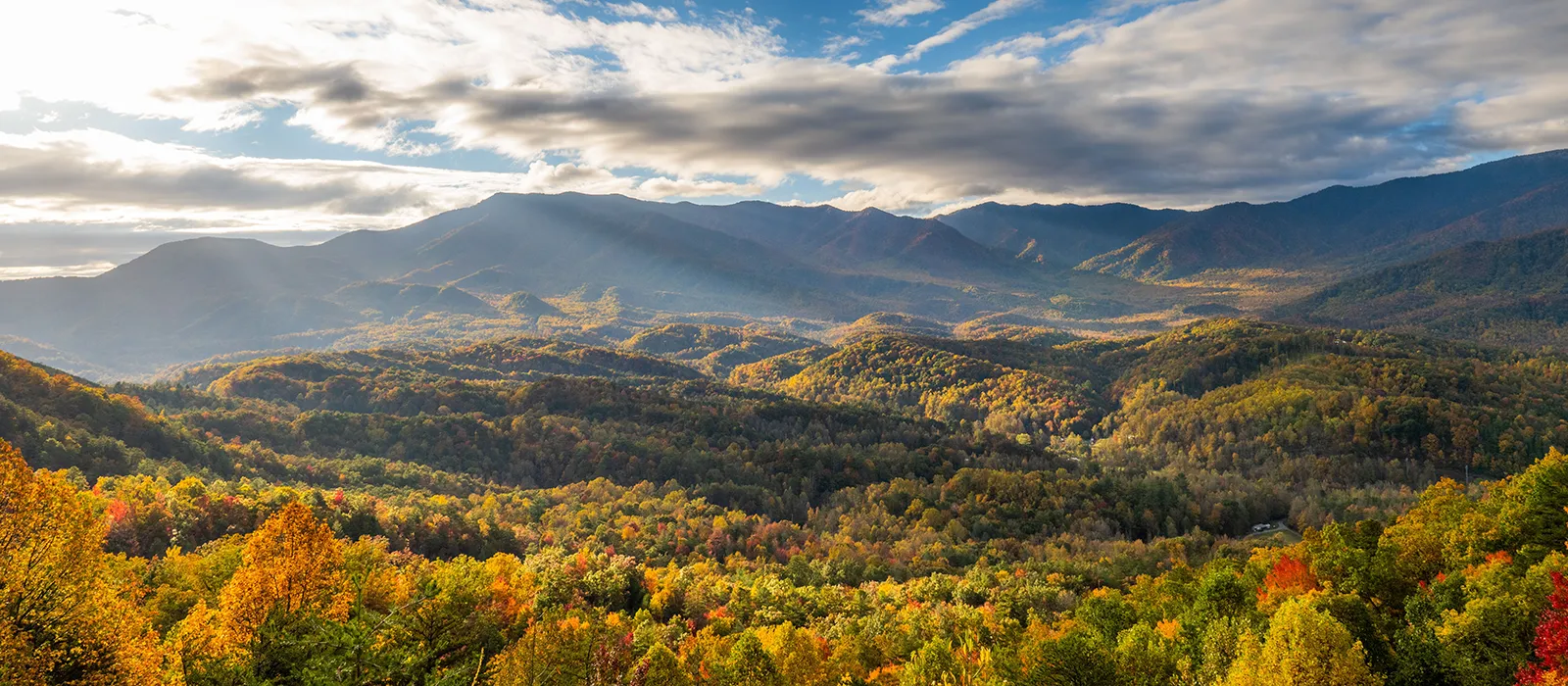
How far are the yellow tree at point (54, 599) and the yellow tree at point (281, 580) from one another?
11.7 ft

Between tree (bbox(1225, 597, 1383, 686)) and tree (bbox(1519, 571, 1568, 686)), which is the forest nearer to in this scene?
tree (bbox(1225, 597, 1383, 686))

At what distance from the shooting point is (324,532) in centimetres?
4012

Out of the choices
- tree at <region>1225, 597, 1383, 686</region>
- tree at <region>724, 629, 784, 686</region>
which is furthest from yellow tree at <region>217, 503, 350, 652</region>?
tree at <region>1225, 597, 1383, 686</region>

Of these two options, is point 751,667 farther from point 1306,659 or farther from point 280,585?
point 1306,659

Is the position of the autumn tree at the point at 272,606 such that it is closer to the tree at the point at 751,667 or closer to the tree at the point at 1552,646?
the tree at the point at 751,667

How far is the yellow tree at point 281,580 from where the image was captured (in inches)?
1430

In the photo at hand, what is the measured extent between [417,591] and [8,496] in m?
26.9

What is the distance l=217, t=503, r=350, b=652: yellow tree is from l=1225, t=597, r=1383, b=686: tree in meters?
46.1

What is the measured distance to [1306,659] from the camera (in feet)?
112

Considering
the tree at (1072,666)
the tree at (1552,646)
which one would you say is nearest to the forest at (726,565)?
the tree at (1072,666)

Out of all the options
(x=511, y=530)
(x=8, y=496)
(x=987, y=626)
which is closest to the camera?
(x=8, y=496)

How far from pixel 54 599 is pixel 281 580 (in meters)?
8.36

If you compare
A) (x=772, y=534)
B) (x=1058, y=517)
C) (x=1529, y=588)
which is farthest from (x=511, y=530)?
(x=1529, y=588)

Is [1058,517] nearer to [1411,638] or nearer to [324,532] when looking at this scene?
[1411,638]
